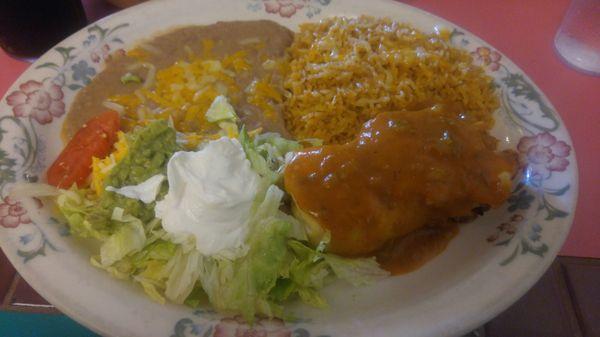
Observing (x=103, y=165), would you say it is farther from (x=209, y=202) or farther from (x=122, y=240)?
(x=209, y=202)

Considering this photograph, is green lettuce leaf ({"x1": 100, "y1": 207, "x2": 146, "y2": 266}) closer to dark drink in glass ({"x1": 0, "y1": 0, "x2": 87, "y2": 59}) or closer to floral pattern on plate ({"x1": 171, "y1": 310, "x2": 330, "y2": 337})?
floral pattern on plate ({"x1": 171, "y1": 310, "x2": 330, "y2": 337})

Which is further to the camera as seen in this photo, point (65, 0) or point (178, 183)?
point (65, 0)

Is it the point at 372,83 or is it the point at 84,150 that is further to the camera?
the point at 372,83

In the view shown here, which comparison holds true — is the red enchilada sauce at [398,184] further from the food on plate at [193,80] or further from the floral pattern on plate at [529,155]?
the food on plate at [193,80]

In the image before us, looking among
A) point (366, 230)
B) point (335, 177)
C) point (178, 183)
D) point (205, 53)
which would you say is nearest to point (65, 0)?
point (205, 53)

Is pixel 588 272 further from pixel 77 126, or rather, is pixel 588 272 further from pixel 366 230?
pixel 77 126

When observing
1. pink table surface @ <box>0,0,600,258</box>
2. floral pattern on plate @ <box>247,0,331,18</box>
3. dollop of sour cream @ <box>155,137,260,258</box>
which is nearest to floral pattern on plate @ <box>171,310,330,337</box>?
dollop of sour cream @ <box>155,137,260,258</box>

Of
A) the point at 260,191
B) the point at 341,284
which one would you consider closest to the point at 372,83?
the point at 260,191
